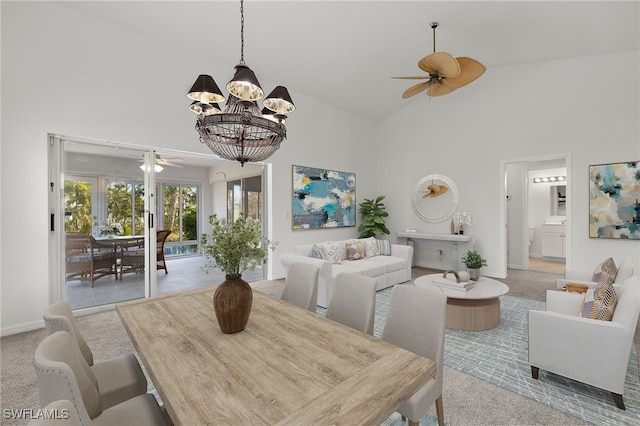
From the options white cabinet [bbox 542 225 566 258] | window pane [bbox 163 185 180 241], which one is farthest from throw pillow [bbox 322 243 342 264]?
white cabinet [bbox 542 225 566 258]

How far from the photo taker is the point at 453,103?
245 inches

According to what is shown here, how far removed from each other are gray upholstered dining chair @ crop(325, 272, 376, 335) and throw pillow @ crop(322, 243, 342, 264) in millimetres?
2560

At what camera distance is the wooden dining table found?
898 millimetres

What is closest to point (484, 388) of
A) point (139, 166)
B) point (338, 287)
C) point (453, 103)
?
point (338, 287)

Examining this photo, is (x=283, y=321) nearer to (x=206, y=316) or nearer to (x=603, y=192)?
(x=206, y=316)

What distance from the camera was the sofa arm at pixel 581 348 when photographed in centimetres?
187

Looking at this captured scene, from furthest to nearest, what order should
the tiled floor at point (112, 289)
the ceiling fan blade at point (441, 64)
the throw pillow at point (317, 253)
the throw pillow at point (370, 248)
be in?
the throw pillow at point (370, 248) < the throw pillow at point (317, 253) < the tiled floor at point (112, 289) < the ceiling fan blade at point (441, 64)

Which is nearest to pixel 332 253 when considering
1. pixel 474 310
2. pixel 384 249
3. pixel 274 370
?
pixel 384 249

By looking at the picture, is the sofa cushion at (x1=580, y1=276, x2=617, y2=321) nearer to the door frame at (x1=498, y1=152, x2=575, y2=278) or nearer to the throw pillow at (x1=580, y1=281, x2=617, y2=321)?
the throw pillow at (x1=580, y1=281, x2=617, y2=321)

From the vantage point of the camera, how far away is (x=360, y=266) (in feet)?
14.9

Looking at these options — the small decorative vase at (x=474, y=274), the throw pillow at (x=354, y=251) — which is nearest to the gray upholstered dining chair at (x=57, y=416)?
the small decorative vase at (x=474, y=274)

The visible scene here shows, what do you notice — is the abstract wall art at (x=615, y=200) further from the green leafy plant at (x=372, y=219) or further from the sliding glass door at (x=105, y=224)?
the sliding glass door at (x=105, y=224)

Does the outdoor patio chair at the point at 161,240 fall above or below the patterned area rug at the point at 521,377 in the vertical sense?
above

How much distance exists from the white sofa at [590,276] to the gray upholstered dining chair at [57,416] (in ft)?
13.3
